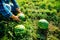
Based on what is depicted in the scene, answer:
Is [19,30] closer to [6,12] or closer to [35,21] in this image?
[6,12]

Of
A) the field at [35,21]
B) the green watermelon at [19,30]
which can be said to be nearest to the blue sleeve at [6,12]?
the field at [35,21]

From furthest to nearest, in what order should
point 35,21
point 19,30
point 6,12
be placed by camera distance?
point 35,21 → point 6,12 → point 19,30

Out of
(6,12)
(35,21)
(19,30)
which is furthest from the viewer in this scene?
(35,21)

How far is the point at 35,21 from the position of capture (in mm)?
6125

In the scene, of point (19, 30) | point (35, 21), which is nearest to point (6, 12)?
point (19, 30)

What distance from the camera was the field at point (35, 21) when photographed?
5332 mm

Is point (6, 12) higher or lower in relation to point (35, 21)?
higher

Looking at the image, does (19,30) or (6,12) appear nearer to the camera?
(19,30)

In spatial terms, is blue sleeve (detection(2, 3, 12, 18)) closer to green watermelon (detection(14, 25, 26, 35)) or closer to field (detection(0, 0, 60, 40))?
field (detection(0, 0, 60, 40))

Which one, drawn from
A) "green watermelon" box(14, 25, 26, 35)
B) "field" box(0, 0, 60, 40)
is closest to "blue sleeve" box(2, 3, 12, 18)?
"field" box(0, 0, 60, 40)

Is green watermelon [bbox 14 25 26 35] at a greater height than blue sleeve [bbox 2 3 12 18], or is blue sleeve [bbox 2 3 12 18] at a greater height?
blue sleeve [bbox 2 3 12 18]

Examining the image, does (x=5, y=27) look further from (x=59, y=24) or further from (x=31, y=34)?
(x=59, y=24)

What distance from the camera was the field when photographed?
533 centimetres

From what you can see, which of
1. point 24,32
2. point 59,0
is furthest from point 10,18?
point 59,0
